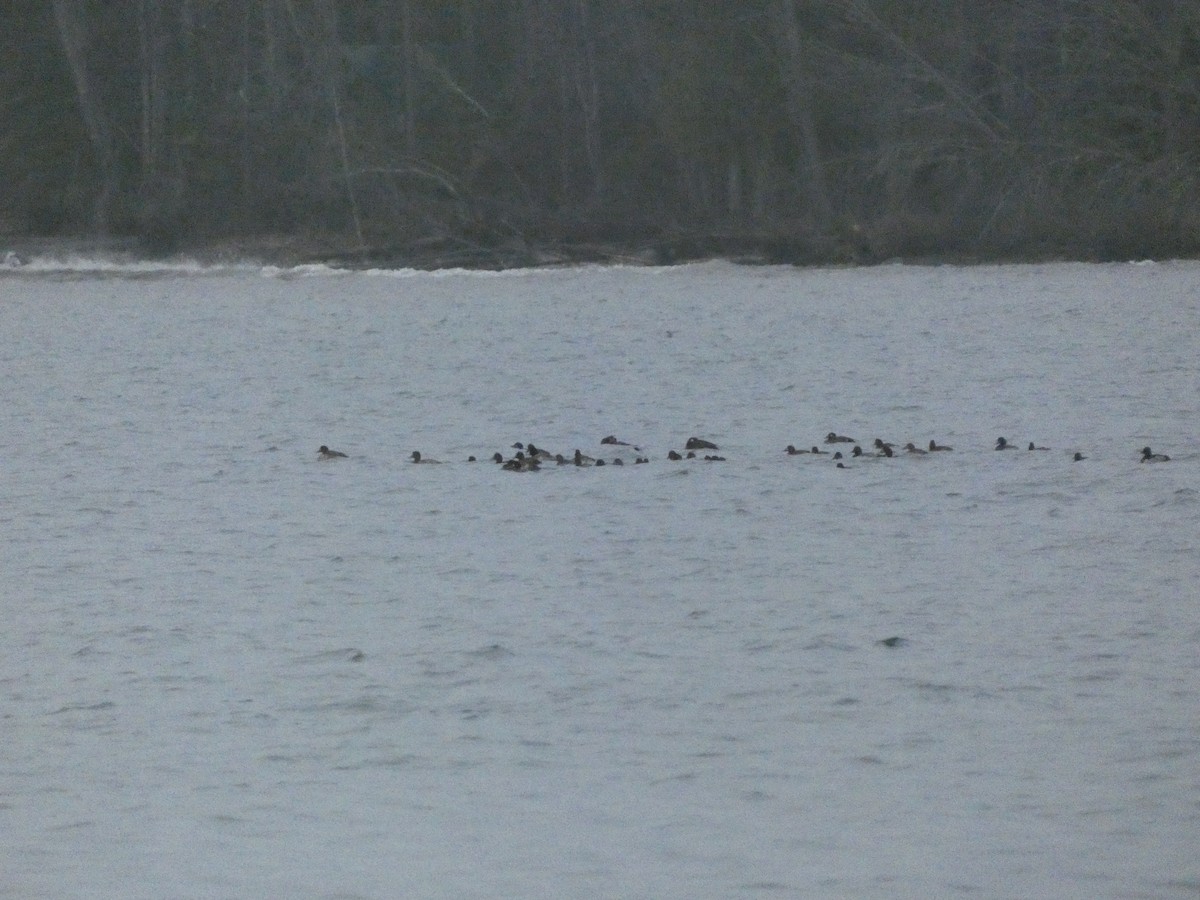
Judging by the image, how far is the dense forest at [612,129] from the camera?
144 ft

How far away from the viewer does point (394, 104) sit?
53281 millimetres

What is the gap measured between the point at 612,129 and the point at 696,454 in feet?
121

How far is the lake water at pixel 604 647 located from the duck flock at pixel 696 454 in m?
0.13

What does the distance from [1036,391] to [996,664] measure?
11.8 m

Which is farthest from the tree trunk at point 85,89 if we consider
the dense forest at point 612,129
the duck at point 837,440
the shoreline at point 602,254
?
the duck at point 837,440

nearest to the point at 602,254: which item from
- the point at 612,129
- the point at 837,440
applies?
the point at 612,129

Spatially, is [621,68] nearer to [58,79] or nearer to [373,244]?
[373,244]

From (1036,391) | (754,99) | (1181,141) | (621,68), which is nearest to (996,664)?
(1036,391)

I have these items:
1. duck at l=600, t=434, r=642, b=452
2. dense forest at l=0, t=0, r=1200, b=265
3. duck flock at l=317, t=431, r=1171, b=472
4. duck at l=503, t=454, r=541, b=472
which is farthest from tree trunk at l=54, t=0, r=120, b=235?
duck at l=503, t=454, r=541, b=472

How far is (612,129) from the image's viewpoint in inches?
2037

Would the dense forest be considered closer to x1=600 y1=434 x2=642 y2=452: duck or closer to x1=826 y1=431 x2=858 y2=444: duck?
x1=826 y1=431 x2=858 y2=444: duck

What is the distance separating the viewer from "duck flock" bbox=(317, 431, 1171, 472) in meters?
15.0

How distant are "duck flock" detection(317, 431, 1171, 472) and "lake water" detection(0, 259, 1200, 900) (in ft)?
0.44

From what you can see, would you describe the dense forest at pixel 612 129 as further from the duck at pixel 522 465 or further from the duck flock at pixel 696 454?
the duck at pixel 522 465
